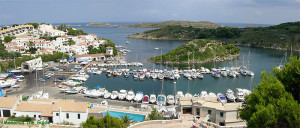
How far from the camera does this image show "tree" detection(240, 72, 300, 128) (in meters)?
10.2

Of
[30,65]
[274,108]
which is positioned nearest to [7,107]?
[274,108]

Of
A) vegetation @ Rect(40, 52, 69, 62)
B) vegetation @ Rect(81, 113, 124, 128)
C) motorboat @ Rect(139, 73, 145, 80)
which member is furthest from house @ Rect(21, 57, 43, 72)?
vegetation @ Rect(81, 113, 124, 128)

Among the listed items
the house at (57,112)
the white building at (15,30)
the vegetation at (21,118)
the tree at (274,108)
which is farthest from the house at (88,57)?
the tree at (274,108)

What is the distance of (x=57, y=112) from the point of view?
62.7 feet

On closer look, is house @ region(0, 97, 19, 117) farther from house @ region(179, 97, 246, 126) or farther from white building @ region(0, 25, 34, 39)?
white building @ region(0, 25, 34, 39)

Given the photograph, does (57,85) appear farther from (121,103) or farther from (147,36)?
(147,36)

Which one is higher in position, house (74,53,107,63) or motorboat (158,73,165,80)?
house (74,53,107,63)

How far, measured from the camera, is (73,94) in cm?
3091

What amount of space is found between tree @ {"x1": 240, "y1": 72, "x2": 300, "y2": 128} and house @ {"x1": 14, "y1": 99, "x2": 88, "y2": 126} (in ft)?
42.5

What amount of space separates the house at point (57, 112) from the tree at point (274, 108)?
13.0 metres

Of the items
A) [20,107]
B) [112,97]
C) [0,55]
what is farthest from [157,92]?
[0,55]

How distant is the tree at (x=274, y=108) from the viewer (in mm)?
10203

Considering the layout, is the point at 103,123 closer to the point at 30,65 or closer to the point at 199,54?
the point at 30,65

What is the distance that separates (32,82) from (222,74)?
31.2 meters
